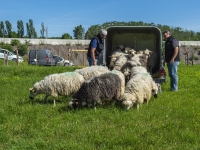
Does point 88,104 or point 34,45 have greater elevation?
point 34,45

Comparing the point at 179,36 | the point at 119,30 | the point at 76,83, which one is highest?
the point at 179,36

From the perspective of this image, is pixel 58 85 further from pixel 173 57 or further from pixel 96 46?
pixel 173 57

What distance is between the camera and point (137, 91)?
6789 millimetres

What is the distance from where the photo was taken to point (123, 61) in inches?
374

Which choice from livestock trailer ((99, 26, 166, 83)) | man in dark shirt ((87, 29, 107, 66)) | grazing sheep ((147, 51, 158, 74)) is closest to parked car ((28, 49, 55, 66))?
livestock trailer ((99, 26, 166, 83))

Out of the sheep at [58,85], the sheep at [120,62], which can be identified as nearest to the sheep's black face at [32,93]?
the sheep at [58,85]

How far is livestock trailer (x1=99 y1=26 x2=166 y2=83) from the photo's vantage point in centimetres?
1049

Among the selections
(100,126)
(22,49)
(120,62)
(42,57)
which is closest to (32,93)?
(100,126)

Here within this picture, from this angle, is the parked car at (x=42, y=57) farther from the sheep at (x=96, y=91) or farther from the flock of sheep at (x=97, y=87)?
the sheep at (x=96, y=91)

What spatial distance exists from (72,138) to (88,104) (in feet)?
6.23

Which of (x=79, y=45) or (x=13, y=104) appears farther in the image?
(x=79, y=45)

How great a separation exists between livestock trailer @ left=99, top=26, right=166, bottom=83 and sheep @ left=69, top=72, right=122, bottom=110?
3.32 metres

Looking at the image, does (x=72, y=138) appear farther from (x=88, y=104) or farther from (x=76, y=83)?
(x=76, y=83)

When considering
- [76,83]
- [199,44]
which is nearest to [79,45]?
[199,44]
